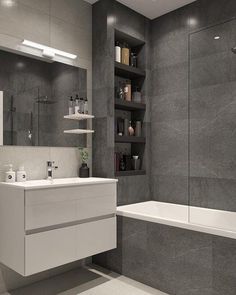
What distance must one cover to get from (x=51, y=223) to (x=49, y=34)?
5.96 ft

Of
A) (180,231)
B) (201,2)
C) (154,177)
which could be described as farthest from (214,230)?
(201,2)

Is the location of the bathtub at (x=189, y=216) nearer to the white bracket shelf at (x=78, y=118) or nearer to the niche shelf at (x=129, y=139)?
the niche shelf at (x=129, y=139)

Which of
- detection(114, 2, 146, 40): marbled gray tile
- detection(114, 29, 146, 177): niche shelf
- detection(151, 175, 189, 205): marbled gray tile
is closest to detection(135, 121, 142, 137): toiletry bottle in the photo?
detection(114, 29, 146, 177): niche shelf

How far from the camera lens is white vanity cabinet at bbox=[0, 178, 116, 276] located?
80.0 inches

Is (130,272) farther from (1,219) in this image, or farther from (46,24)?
(46,24)

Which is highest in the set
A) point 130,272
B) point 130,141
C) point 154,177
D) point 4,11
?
point 4,11

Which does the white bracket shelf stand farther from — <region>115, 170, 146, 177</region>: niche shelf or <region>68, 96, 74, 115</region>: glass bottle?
<region>115, 170, 146, 177</region>: niche shelf

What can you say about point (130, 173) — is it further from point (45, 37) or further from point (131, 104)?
point (45, 37)

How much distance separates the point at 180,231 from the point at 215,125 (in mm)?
1208

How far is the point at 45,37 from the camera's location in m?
2.71

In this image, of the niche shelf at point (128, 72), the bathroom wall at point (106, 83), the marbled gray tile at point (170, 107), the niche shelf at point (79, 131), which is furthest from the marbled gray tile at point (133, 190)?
the niche shelf at point (128, 72)

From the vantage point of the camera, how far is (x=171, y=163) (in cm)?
330

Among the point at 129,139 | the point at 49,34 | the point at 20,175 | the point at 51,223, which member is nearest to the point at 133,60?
the point at 129,139

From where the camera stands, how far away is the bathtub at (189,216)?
2.10 meters
